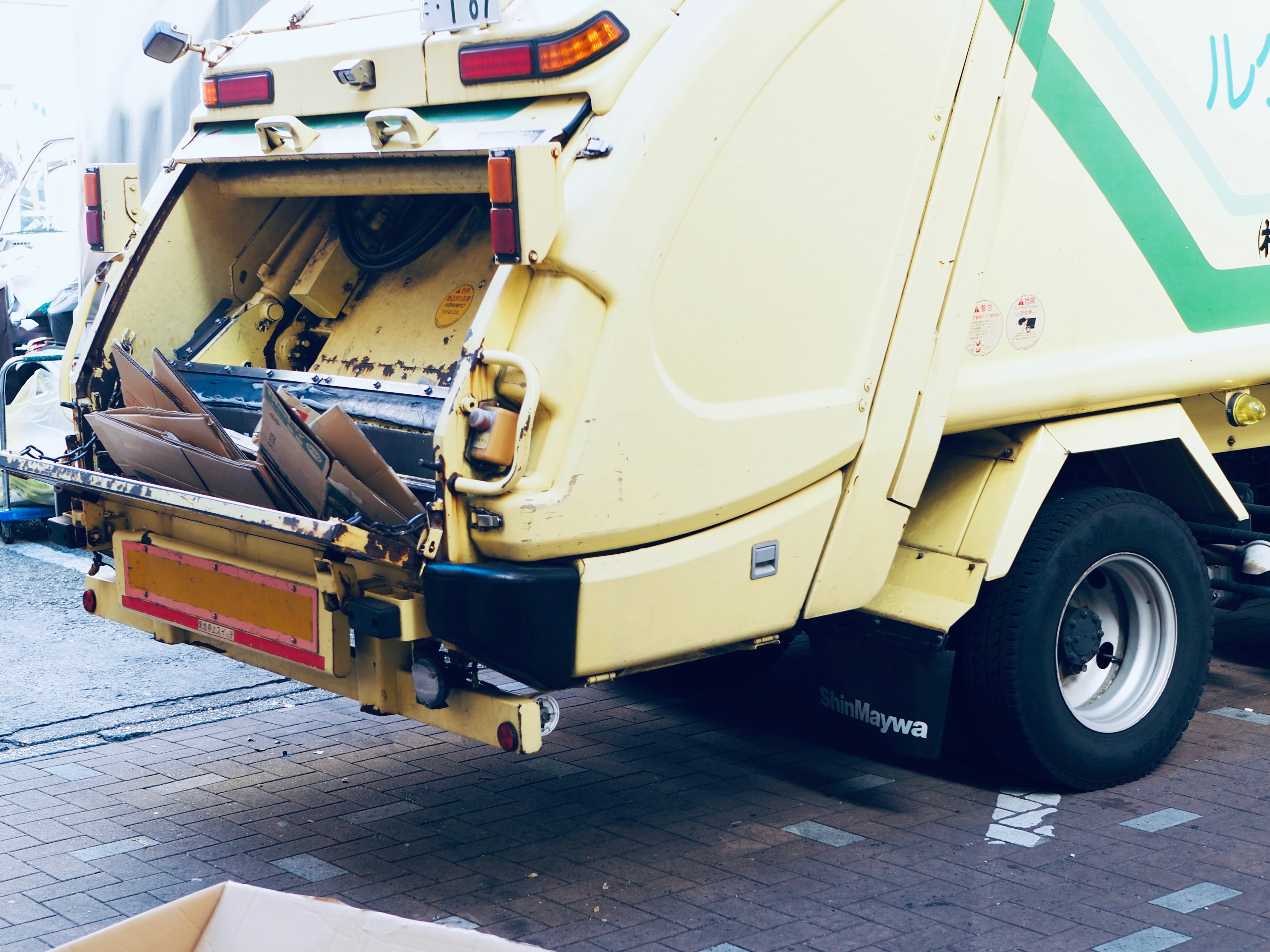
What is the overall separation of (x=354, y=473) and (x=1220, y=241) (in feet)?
9.01

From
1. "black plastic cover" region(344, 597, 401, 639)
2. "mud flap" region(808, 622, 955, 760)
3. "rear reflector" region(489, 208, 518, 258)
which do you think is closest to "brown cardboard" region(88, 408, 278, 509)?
"black plastic cover" region(344, 597, 401, 639)

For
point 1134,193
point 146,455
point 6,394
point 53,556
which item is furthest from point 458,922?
point 6,394

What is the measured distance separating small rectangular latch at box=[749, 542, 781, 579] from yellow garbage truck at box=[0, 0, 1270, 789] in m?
0.01

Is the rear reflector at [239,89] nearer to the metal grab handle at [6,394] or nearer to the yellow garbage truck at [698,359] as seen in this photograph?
the yellow garbage truck at [698,359]

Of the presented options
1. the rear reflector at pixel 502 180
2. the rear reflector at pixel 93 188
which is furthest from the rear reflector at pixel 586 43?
the rear reflector at pixel 93 188

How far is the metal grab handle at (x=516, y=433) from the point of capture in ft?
9.17

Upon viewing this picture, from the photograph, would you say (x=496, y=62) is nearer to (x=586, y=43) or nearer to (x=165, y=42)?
(x=586, y=43)

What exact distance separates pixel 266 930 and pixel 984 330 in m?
2.45

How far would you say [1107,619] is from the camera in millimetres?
4246

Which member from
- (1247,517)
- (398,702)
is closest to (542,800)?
(398,702)

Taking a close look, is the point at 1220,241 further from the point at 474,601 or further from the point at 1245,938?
the point at 474,601

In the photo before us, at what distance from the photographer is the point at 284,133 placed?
3588 mm

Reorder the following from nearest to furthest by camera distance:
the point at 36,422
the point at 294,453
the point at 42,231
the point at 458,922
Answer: the point at 294,453
the point at 458,922
the point at 36,422
the point at 42,231

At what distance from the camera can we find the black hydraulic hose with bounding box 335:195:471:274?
4.00 m
